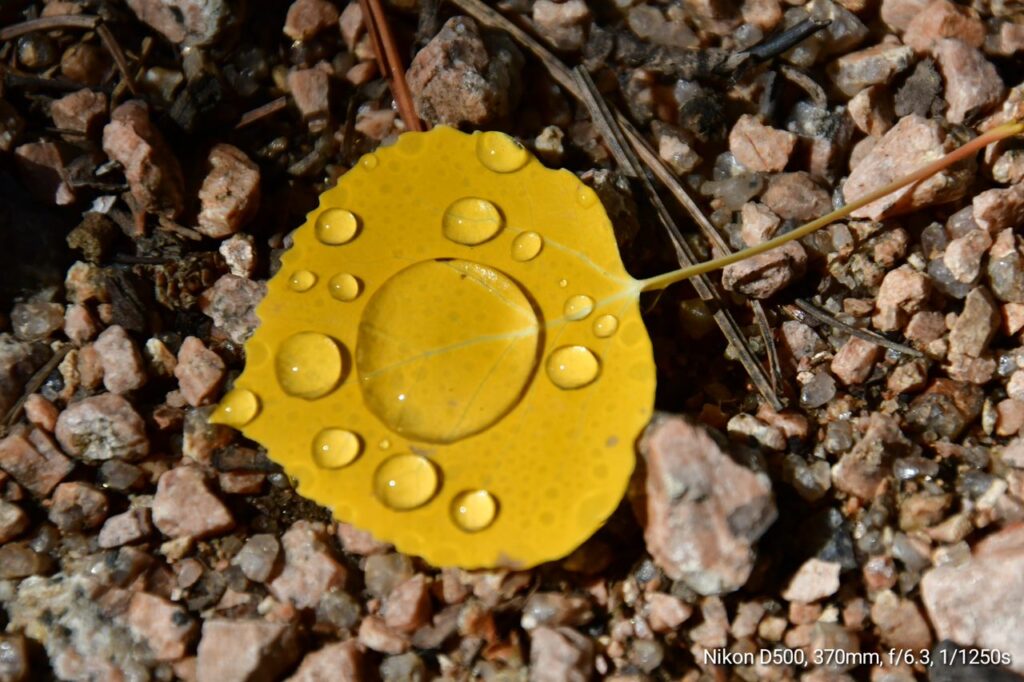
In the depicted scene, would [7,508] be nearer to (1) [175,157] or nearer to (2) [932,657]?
(1) [175,157]

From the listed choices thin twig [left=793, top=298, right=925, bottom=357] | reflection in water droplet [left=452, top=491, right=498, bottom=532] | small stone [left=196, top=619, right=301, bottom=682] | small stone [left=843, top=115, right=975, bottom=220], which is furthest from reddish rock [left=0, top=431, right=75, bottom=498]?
small stone [left=843, top=115, right=975, bottom=220]

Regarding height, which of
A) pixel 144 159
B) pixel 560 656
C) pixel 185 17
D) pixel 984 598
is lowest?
pixel 984 598

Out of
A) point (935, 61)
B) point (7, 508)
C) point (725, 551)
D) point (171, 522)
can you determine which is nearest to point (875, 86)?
point (935, 61)

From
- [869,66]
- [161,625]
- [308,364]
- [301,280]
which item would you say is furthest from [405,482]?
[869,66]

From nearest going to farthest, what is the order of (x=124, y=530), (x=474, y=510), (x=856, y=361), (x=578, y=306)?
(x=474, y=510), (x=578, y=306), (x=124, y=530), (x=856, y=361)

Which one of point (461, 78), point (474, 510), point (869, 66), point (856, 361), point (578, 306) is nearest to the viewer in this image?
point (474, 510)

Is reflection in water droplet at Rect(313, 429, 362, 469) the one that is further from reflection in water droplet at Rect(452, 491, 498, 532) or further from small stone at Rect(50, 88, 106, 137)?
small stone at Rect(50, 88, 106, 137)

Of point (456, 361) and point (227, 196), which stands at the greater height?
point (227, 196)

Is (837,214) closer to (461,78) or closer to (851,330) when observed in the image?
(851,330)
